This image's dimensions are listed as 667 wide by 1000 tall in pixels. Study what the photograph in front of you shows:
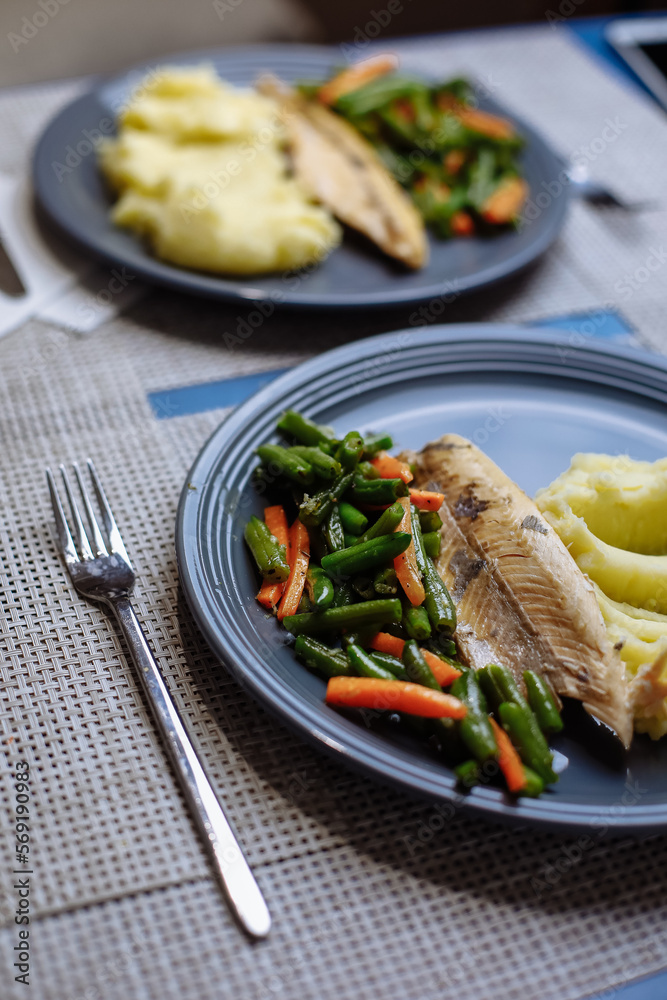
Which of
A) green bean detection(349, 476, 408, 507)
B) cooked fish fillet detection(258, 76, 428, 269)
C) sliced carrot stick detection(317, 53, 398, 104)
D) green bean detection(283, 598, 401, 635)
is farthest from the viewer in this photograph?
sliced carrot stick detection(317, 53, 398, 104)

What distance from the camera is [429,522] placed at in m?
2.59

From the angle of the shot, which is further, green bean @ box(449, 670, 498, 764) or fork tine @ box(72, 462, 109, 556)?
fork tine @ box(72, 462, 109, 556)

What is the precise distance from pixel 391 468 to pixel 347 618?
0.62 m

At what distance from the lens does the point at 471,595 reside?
2.44m

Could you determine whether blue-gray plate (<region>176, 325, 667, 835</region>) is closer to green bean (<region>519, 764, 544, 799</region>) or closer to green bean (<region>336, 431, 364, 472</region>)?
green bean (<region>519, 764, 544, 799</region>)

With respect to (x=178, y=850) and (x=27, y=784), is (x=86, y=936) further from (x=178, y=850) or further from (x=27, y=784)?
(x=27, y=784)

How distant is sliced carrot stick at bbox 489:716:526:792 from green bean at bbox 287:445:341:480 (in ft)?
2.96

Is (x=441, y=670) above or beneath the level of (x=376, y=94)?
beneath

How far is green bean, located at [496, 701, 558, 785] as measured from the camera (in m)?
2.02

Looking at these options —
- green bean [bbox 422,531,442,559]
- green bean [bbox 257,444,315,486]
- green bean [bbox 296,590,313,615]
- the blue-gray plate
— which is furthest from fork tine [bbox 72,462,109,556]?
green bean [bbox 422,531,442,559]

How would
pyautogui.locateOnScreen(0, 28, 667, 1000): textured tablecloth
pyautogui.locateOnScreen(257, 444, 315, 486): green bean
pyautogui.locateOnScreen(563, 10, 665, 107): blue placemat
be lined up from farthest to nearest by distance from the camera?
pyautogui.locateOnScreen(563, 10, 665, 107): blue placemat, pyautogui.locateOnScreen(257, 444, 315, 486): green bean, pyautogui.locateOnScreen(0, 28, 667, 1000): textured tablecloth

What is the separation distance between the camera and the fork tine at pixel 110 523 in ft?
8.68

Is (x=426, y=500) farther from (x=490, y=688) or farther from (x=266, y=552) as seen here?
(x=490, y=688)

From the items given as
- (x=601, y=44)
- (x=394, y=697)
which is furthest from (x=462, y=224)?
(x=601, y=44)
